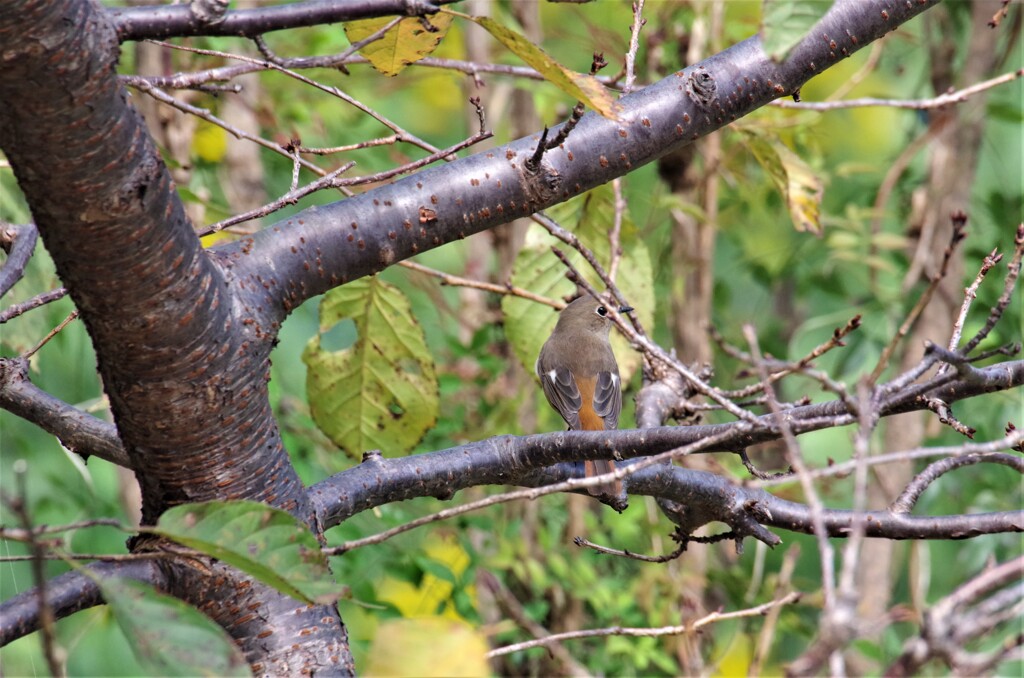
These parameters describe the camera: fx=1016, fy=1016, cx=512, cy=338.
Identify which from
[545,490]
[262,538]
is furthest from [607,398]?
[262,538]

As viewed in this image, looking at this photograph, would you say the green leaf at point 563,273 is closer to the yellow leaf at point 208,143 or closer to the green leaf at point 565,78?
the green leaf at point 565,78

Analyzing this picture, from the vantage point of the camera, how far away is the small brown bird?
414 centimetres

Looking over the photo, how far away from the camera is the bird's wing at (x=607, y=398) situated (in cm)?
418

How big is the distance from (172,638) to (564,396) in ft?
9.93

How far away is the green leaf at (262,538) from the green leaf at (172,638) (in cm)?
8

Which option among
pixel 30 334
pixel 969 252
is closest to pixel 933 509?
pixel 969 252

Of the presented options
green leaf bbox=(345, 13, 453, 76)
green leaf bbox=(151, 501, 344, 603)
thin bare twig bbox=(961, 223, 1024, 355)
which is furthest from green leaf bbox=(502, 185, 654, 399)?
green leaf bbox=(151, 501, 344, 603)

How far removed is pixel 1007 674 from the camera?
3.81 m

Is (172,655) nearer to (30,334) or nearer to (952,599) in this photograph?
(952,599)

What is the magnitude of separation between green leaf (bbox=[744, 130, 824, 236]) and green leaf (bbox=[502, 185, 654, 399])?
0.45 m

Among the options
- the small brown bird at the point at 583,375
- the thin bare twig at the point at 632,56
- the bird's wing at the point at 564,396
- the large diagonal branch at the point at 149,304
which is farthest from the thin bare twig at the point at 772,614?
the bird's wing at the point at 564,396

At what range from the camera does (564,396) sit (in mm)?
4156

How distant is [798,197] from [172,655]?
2.40m

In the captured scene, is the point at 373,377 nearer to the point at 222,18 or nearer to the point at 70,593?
the point at 70,593
